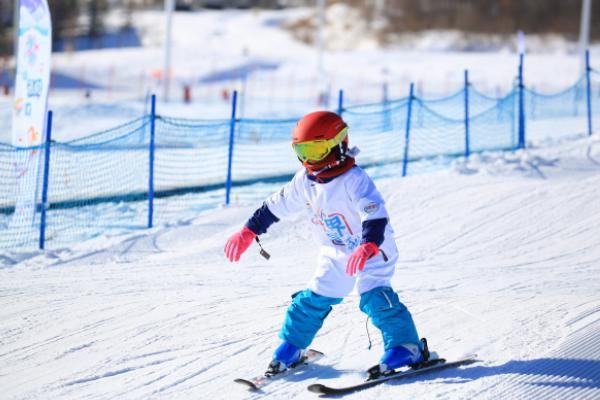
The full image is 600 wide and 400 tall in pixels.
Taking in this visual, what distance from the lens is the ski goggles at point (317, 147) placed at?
4586 mm

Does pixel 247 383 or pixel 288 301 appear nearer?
pixel 247 383

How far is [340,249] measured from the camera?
15.5 ft

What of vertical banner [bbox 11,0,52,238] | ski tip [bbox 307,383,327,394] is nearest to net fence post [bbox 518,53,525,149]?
vertical banner [bbox 11,0,52,238]

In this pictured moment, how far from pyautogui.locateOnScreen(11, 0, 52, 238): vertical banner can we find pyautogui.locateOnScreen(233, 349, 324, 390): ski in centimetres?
581

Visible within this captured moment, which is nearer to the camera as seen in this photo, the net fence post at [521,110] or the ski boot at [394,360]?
the ski boot at [394,360]

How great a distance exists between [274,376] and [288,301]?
1.67m

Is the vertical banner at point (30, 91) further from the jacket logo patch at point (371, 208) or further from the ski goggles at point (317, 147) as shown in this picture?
the jacket logo patch at point (371, 208)

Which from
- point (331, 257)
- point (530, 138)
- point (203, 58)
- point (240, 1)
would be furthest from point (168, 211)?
point (240, 1)

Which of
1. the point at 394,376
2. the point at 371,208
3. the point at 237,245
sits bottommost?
the point at 394,376

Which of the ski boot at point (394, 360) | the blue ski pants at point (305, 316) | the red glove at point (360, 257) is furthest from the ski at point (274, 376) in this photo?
the red glove at point (360, 257)

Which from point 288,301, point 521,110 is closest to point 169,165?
point 521,110

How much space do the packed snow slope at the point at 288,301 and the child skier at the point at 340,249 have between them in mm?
236

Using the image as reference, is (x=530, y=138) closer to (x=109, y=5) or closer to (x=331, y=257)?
(x=331, y=257)

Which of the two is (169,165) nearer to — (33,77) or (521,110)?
(33,77)
